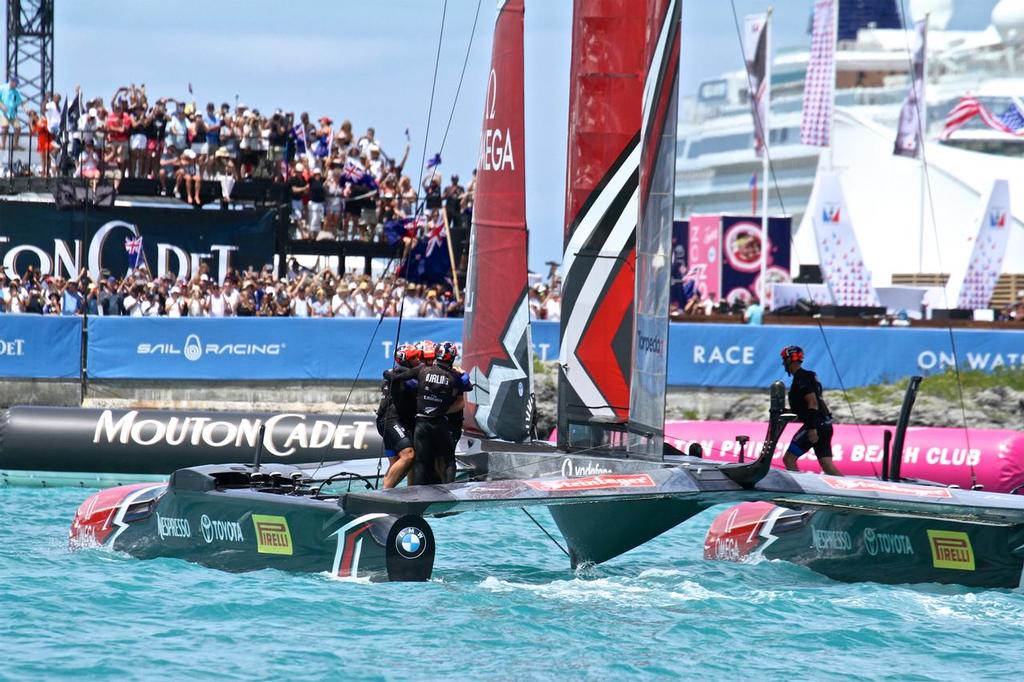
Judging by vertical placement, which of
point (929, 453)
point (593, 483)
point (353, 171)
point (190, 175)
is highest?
point (353, 171)

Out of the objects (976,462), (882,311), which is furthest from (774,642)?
(882,311)

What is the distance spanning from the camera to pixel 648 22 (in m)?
11.8

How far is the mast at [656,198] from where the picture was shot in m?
11.5

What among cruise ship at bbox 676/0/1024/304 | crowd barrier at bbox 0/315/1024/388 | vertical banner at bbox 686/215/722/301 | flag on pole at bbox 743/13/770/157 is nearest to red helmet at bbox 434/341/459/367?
crowd barrier at bbox 0/315/1024/388

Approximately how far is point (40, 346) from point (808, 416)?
471 inches

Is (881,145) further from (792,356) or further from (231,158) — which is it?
(792,356)

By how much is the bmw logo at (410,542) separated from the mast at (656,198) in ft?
7.13

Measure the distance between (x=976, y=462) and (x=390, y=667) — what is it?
10325 mm

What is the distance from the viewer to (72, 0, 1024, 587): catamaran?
10.6 meters

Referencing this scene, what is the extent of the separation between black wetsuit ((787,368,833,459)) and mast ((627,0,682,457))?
208 centimetres

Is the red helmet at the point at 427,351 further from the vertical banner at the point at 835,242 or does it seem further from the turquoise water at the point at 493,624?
the vertical banner at the point at 835,242

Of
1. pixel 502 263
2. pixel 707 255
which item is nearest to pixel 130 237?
pixel 502 263

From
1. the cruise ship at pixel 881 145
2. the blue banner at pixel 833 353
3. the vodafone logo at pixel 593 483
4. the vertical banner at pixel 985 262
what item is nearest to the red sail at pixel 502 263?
the vodafone logo at pixel 593 483

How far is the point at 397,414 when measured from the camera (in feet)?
41.1
